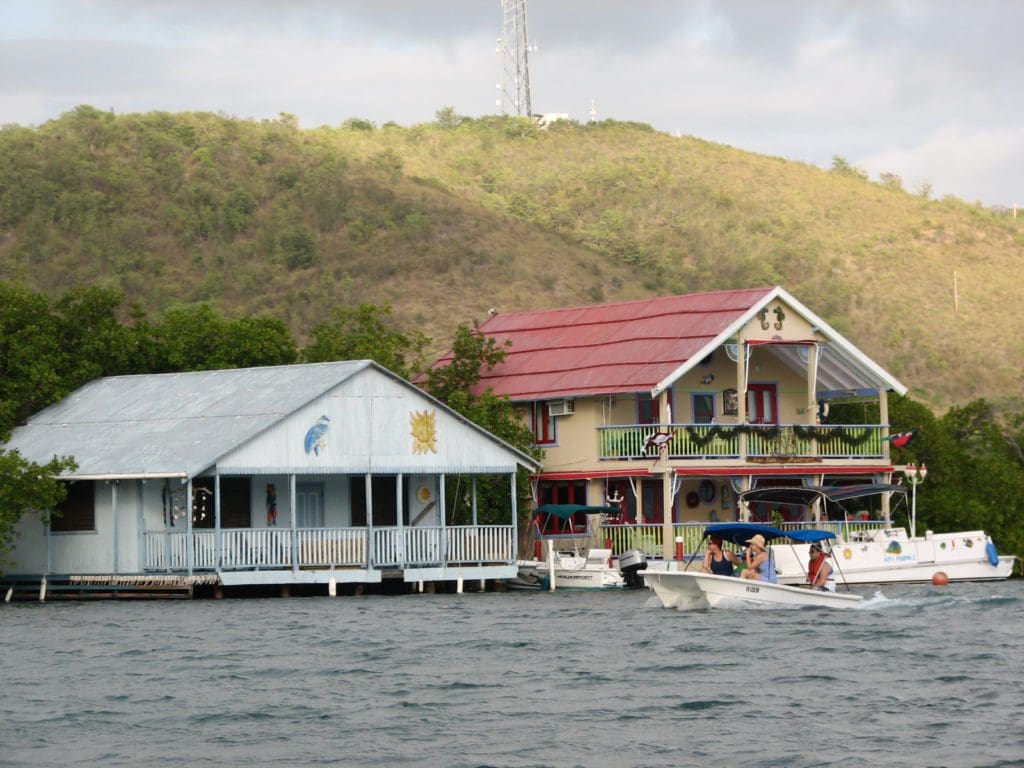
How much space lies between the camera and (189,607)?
138ft

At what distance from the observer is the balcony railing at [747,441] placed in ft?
175

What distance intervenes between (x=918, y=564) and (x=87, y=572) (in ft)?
72.1

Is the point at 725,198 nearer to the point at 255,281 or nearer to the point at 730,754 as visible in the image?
the point at 255,281

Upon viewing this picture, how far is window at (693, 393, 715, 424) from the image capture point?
2258 inches

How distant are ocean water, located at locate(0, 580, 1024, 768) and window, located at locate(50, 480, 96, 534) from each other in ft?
14.8

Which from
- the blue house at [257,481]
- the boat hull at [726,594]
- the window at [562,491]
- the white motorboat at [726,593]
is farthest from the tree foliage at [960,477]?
the boat hull at [726,594]

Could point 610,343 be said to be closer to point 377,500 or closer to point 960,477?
point 377,500

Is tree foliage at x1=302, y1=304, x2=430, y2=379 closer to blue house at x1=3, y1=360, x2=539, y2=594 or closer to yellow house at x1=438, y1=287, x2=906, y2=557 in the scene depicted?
yellow house at x1=438, y1=287, x2=906, y2=557

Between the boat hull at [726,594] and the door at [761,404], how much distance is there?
18148mm

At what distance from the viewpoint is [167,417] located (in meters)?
47.2

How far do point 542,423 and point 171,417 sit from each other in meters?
13.5

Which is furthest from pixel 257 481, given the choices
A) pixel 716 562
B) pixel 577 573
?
pixel 716 562

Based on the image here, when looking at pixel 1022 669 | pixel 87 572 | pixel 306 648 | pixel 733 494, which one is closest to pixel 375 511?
pixel 87 572

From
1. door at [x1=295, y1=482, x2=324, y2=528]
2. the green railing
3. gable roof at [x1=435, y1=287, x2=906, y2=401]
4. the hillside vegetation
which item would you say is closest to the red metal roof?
gable roof at [x1=435, y1=287, x2=906, y2=401]
